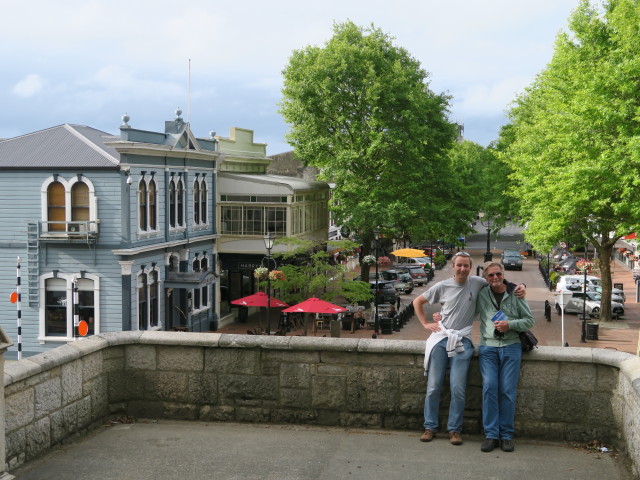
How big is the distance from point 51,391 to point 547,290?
52.5 metres

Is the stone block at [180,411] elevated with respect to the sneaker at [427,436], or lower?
elevated

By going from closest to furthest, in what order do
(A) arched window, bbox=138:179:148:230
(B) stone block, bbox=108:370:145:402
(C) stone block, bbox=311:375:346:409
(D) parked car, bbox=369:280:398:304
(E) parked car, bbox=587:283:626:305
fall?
(C) stone block, bbox=311:375:346:409 → (B) stone block, bbox=108:370:145:402 → (A) arched window, bbox=138:179:148:230 → (E) parked car, bbox=587:283:626:305 → (D) parked car, bbox=369:280:398:304

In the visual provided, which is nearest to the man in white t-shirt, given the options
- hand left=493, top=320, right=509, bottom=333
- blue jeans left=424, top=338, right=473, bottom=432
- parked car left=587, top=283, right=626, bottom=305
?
blue jeans left=424, top=338, right=473, bottom=432

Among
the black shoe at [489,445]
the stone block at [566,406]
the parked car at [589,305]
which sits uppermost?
the stone block at [566,406]

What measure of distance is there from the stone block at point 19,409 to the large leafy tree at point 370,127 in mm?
36672

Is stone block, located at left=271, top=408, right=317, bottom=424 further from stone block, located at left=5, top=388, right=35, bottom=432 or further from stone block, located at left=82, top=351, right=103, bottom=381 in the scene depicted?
stone block, located at left=5, top=388, right=35, bottom=432

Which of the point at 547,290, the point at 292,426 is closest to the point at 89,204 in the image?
the point at 292,426

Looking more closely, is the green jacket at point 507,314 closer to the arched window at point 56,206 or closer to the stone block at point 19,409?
the stone block at point 19,409

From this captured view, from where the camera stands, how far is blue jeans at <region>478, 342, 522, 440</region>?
8070mm

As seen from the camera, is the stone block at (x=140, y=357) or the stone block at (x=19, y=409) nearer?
the stone block at (x=19, y=409)

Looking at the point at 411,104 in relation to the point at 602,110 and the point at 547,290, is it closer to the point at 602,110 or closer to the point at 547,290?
the point at 602,110

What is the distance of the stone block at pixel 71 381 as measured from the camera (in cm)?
829

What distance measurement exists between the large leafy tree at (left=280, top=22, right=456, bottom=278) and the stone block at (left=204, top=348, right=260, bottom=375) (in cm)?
3503

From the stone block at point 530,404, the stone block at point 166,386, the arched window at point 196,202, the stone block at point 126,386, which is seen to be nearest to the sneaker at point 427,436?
the stone block at point 530,404
